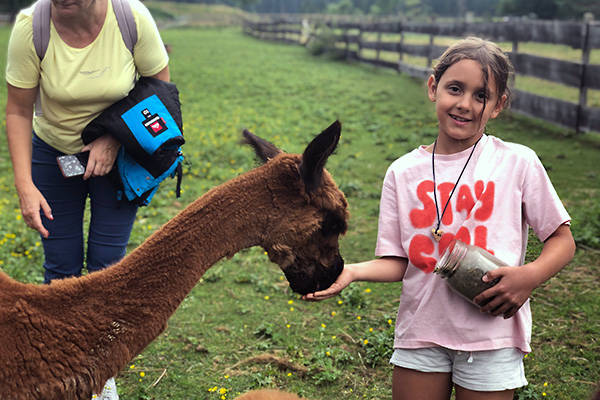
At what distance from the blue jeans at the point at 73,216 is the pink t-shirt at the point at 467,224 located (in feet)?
4.94

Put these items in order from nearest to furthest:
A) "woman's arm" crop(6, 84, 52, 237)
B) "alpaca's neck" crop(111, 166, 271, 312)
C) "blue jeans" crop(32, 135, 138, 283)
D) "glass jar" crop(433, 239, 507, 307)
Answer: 1. "glass jar" crop(433, 239, 507, 307)
2. "alpaca's neck" crop(111, 166, 271, 312)
3. "woman's arm" crop(6, 84, 52, 237)
4. "blue jeans" crop(32, 135, 138, 283)

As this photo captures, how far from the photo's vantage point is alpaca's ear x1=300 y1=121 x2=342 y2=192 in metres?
2.07

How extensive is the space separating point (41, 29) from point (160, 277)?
1.38m

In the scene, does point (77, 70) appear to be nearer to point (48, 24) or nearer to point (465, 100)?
point (48, 24)

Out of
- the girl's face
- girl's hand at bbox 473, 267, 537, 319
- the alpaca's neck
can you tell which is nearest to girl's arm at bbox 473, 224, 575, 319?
girl's hand at bbox 473, 267, 537, 319

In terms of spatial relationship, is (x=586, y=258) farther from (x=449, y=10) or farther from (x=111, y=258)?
(x=449, y=10)

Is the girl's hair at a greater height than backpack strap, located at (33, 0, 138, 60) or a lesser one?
lesser

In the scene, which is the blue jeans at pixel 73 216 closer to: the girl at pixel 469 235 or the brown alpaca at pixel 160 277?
the brown alpaca at pixel 160 277

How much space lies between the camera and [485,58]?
7.16 ft

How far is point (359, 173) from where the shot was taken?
26.1 ft

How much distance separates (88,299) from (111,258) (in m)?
0.95

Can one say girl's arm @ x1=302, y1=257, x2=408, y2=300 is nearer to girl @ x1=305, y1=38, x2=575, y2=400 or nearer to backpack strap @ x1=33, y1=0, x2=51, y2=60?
girl @ x1=305, y1=38, x2=575, y2=400

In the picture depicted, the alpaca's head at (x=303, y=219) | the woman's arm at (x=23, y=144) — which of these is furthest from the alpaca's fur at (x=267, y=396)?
the woman's arm at (x=23, y=144)

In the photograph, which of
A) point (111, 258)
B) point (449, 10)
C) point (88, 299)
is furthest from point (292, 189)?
point (449, 10)
